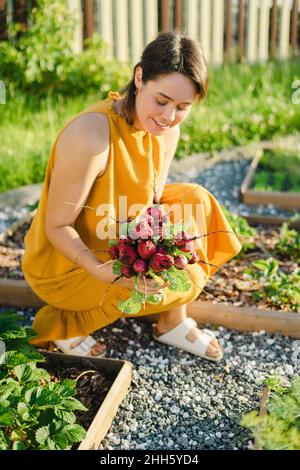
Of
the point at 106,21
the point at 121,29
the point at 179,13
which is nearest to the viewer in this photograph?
the point at 106,21

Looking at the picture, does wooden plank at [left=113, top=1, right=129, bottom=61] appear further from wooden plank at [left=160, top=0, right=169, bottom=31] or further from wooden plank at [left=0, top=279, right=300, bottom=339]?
wooden plank at [left=0, top=279, right=300, bottom=339]

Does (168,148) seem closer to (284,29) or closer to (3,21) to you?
(3,21)

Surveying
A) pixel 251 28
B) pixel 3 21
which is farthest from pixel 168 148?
pixel 251 28

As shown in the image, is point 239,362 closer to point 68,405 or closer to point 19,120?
point 68,405

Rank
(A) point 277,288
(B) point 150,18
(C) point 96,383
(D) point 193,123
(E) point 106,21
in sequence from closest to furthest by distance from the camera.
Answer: (C) point 96,383
(A) point 277,288
(D) point 193,123
(E) point 106,21
(B) point 150,18

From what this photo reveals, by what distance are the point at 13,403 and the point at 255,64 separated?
21.8 feet

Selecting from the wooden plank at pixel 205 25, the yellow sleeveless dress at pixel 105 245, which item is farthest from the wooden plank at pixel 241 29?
the yellow sleeveless dress at pixel 105 245

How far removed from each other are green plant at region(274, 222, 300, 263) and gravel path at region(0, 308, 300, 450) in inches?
30.3

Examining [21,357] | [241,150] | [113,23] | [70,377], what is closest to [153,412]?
[70,377]

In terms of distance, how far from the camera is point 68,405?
2266mm

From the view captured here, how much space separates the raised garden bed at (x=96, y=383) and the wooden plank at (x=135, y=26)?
18.1 feet

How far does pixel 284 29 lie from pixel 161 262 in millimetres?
8031

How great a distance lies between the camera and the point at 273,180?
4891mm

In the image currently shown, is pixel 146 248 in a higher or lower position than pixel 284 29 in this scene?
higher
